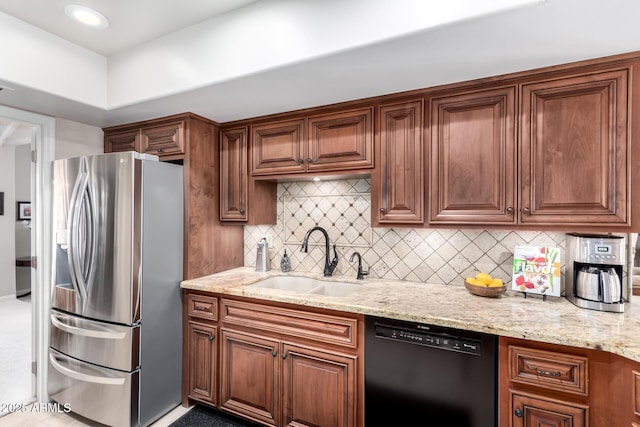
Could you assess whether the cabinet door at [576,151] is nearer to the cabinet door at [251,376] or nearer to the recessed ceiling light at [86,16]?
the cabinet door at [251,376]

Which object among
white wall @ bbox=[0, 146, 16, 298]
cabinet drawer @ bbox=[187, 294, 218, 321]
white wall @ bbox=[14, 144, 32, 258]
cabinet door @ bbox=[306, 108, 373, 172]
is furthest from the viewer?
white wall @ bbox=[14, 144, 32, 258]

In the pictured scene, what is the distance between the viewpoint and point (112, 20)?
185cm

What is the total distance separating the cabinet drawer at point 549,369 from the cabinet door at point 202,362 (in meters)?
1.80

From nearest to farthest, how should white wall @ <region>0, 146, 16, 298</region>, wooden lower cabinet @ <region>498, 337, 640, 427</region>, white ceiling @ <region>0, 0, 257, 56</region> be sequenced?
wooden lower cabinet @ <region>498, 337, 640, 427</region>, white ceiling @ <region>0, 0, 257, 56</region>, white wall @ <region>0, 146, 16, 298</region>

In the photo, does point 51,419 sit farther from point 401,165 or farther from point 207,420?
point 401,165

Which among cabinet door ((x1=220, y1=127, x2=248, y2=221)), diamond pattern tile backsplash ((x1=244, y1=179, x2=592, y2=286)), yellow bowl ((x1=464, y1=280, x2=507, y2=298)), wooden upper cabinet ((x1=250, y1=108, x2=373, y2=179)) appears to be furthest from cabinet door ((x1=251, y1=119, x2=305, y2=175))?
yellow bowl ((x1=464, y1=280, x2=507, y2=298))

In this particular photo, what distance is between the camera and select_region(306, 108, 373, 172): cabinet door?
6.72ft

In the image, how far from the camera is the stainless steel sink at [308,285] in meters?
2.28

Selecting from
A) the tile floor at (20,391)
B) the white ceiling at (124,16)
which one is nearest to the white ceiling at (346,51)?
the white ceiling at (124,16)

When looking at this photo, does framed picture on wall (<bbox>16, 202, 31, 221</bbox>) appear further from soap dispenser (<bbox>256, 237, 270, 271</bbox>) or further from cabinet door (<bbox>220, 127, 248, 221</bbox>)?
soap dispenser (<bbox>256, 237, 270, 271</bbox>)

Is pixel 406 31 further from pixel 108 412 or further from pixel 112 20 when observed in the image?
pixel 108 412

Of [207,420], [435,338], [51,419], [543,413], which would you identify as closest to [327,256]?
[435,338]

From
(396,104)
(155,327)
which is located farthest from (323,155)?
(155,327)

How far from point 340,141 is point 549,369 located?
5.40 feet
